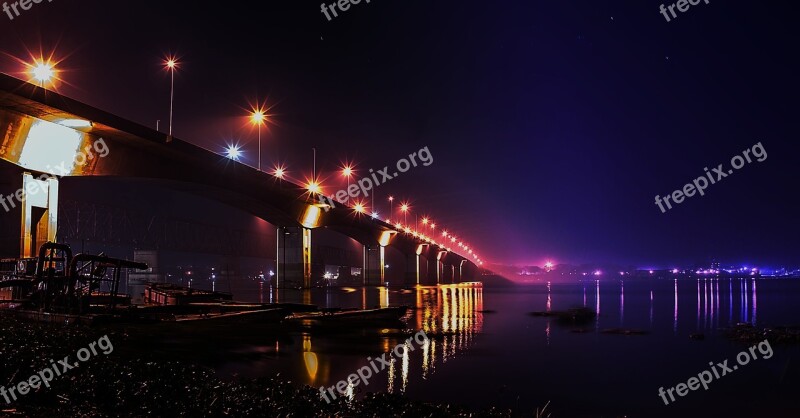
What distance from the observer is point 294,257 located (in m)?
86.9

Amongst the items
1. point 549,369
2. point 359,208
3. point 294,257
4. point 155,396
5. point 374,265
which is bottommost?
point 549,369

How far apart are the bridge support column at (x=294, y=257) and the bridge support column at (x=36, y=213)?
5045cm

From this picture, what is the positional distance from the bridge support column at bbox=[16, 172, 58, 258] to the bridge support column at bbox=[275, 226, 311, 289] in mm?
50452

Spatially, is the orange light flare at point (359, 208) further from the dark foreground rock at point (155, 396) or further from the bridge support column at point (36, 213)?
the dark foreground rock at point (155, 396)

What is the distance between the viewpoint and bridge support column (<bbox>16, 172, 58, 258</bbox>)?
3359 cm

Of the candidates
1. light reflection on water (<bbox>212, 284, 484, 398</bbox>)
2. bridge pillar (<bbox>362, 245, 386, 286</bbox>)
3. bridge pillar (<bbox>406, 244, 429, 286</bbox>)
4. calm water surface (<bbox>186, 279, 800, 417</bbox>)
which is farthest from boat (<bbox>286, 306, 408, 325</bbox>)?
bridge pillar (<bbox>406, 244, 429, 286</bbox>)

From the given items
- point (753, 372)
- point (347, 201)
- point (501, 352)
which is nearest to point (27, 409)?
point (501, 352)

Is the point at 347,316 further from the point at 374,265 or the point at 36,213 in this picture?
the point at 374,265

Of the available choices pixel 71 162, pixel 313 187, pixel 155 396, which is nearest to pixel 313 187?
pixel 313 187

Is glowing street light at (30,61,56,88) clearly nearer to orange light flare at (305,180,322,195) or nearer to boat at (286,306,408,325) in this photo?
boat at (286,306,408,325)

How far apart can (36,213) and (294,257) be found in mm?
53110

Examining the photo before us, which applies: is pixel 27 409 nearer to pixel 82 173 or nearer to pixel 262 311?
pixel 262 311

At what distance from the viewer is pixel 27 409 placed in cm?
959

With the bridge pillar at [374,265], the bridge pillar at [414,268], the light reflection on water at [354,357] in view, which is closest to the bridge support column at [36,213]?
the light reflection on water at [354,357]
